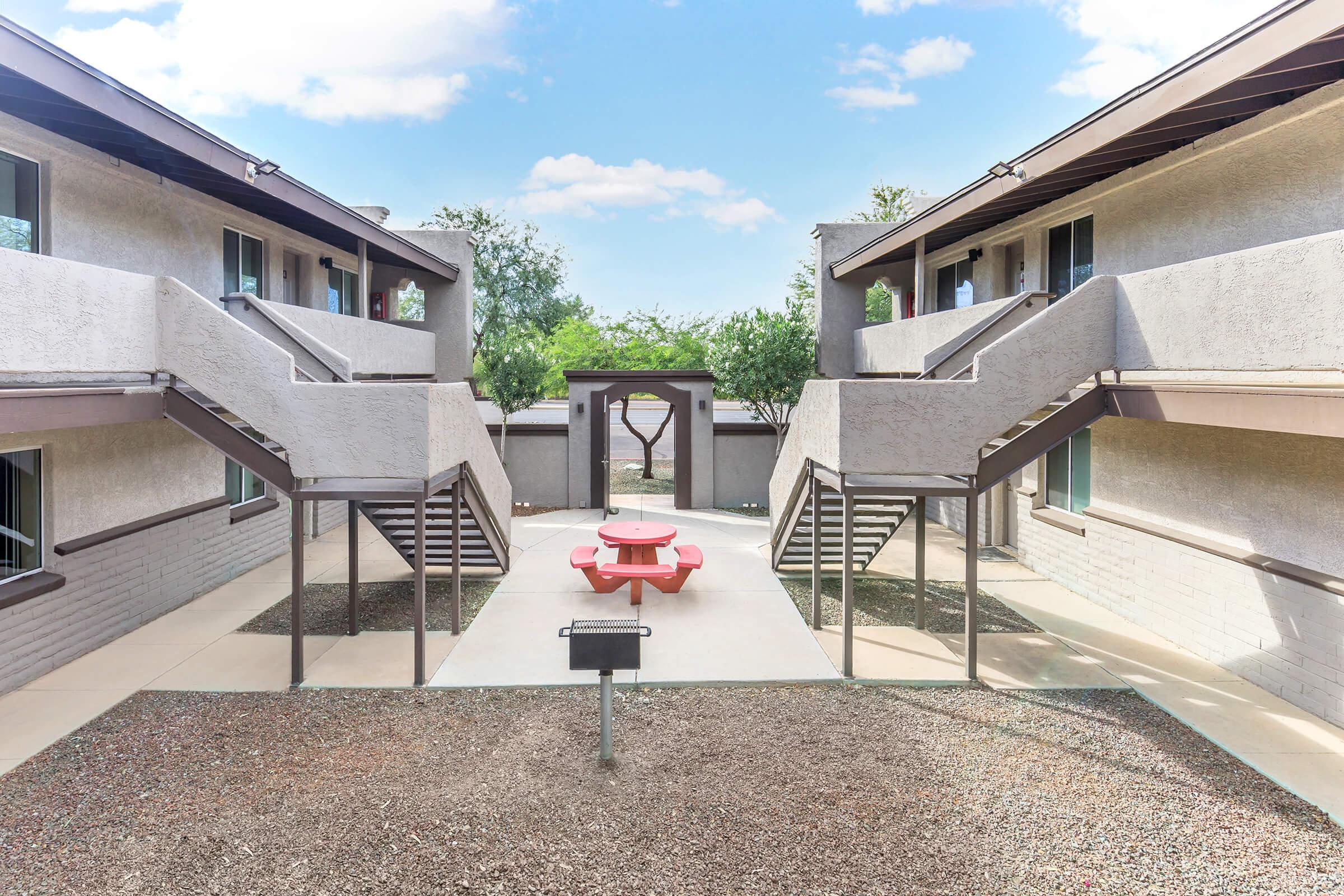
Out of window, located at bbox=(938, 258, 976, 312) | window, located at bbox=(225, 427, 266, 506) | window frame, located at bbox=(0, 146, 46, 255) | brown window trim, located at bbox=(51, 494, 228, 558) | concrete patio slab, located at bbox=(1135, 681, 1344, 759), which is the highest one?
window, located at bbox=(938, 258, 976, 312)

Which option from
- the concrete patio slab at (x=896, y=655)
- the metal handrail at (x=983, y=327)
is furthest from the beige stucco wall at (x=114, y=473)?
the metal handrail at (x=983, y=327)

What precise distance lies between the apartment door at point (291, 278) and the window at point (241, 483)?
10.8ft

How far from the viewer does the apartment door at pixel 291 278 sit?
45.1 ft

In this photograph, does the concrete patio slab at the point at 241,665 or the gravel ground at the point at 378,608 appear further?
the gravel ground at the point at 378,608

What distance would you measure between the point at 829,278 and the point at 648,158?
94.4m

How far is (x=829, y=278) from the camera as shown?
18.2m

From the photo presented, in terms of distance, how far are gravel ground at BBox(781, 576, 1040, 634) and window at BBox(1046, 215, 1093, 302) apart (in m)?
4.75

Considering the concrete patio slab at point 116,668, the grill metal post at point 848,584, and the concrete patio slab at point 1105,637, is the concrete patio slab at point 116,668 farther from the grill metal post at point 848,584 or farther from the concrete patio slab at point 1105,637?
the concrete patio slab at point 1105,637

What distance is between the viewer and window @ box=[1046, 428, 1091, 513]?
10.5 metres

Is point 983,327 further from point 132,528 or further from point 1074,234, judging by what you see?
point 132,528

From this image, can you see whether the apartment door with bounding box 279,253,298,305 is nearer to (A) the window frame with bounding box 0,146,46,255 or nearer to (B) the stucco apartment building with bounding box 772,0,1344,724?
(A) the window frame with bounding box 0,146,46,255

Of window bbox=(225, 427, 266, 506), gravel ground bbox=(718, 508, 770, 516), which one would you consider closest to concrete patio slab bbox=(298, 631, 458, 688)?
window bbox=(225, 427, 266, 506)

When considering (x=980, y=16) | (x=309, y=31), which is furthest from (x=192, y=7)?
(x=980, y=16)

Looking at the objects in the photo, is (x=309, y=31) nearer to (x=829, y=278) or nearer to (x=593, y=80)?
(x=593, y=80)
